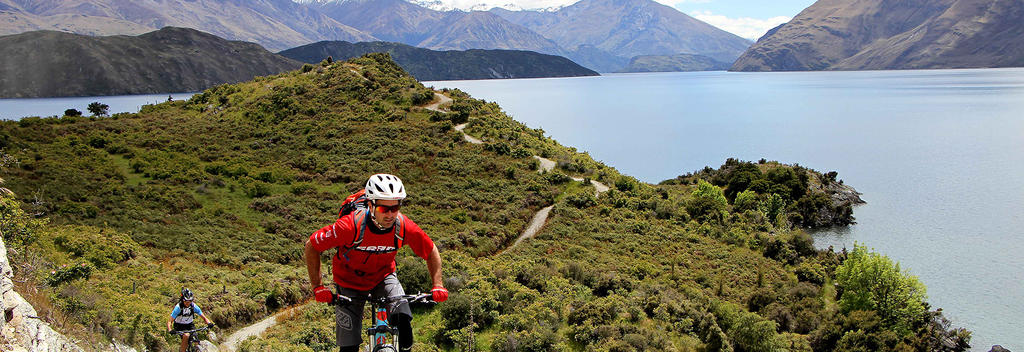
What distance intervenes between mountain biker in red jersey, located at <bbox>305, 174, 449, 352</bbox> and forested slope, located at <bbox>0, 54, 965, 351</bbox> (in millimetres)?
6713

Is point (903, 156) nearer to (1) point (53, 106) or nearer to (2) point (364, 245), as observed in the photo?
(2) point (364, 245)

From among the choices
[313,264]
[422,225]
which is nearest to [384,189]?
[313,264]

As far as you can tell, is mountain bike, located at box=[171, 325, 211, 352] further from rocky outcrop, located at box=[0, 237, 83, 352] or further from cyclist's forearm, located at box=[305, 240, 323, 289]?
cyclist's forearm, located at box=[305, 240, 323, 289]

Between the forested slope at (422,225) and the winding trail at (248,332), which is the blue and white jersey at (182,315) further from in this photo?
the winding trail at (248,332)

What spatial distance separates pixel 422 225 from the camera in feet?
140

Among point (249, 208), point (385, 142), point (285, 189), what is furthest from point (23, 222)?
point (385, 142)

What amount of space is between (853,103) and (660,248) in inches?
6778

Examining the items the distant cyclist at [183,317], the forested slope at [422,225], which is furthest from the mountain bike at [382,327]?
the distant cyclist at [183,317]

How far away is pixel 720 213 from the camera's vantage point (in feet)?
177

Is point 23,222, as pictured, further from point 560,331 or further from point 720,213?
point 720,213

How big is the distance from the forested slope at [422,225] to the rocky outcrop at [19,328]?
198 centimetres

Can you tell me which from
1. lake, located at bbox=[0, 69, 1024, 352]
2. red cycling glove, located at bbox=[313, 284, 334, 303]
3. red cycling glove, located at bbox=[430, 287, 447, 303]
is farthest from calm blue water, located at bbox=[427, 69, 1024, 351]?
red cycling glove, located at bbox=[313, 284, 334, 303]

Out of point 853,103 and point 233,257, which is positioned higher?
point 853,103

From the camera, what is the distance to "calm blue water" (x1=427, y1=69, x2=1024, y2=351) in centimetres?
4791
